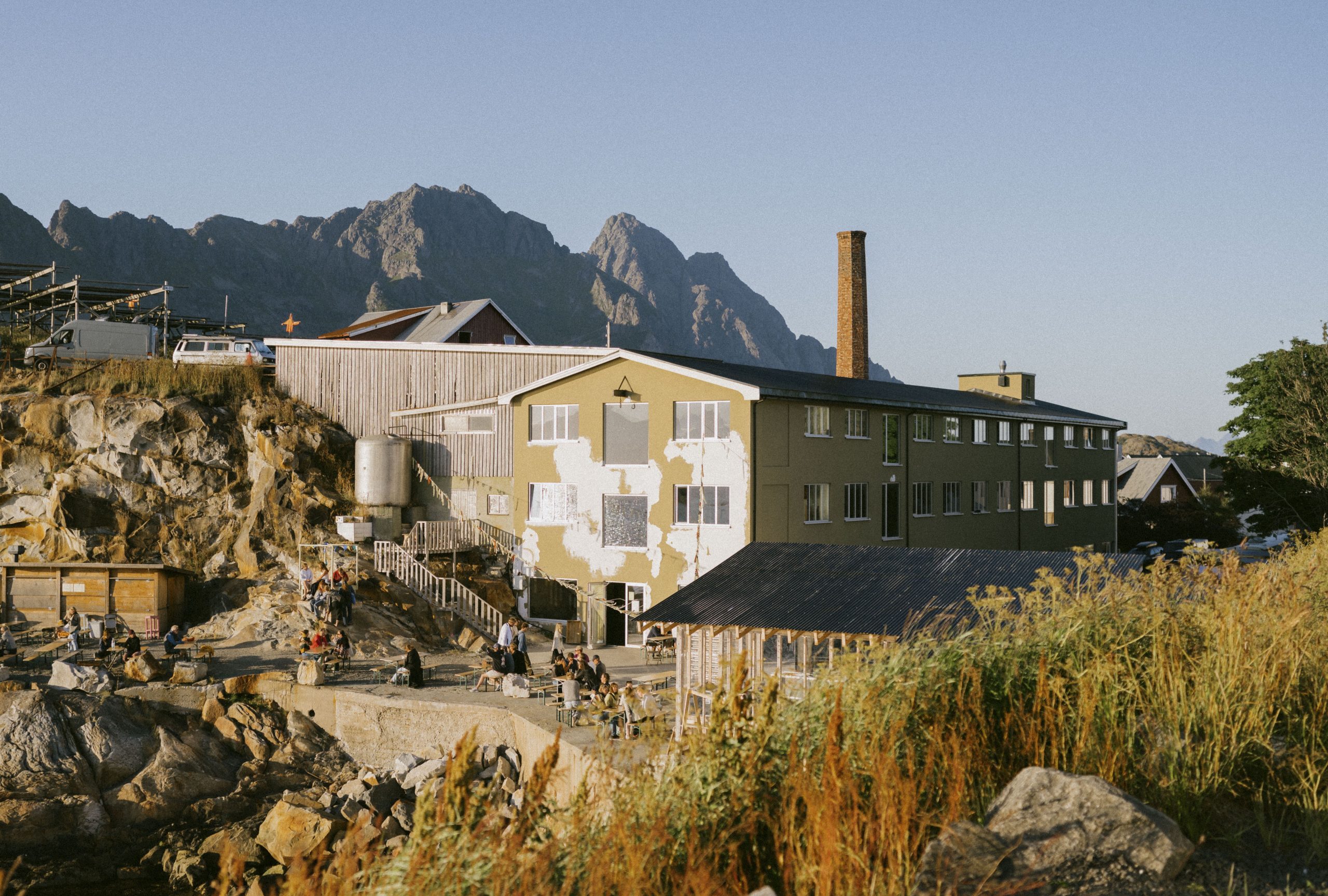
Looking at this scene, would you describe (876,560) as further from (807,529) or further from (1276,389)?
(1276,389)

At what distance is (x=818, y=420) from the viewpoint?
31.5 meters

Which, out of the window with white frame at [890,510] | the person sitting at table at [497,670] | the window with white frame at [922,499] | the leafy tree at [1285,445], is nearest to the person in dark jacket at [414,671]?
the person sitting at table at [497,670]

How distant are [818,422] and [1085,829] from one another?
2700 cm

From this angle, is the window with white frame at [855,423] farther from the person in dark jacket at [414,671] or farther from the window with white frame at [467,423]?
the person in dark jacket at [414,671]

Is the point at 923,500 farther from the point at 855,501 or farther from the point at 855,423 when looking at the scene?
the point at 855,423

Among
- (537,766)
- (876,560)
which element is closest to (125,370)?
(876,560)

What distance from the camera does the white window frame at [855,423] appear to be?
107 feet

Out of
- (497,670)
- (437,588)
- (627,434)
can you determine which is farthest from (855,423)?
(497,670)

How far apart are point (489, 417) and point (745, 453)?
1098cm

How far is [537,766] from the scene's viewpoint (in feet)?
14.6

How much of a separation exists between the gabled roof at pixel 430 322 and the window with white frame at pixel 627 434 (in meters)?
15.0

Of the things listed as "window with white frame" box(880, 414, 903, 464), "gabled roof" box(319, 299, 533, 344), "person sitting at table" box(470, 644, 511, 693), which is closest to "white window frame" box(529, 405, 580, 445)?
"person sitting at table" box(470, 644, 511, 693)

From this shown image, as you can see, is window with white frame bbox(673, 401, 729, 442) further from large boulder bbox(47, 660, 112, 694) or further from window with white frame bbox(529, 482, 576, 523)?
large boulder bbox(47, 660, 112, 694)

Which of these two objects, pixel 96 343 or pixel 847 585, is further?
pixel 96 343
